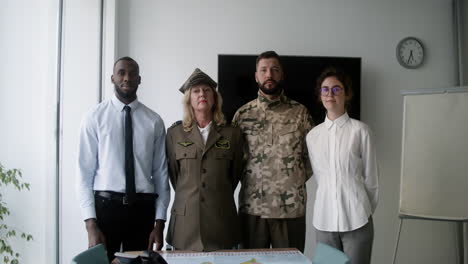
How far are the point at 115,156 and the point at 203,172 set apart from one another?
53 cm

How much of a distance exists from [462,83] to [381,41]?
1019 mm

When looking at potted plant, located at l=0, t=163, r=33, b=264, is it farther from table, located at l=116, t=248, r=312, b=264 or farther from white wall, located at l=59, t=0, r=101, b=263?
table, located at l=116, t=248, r=312, b=264

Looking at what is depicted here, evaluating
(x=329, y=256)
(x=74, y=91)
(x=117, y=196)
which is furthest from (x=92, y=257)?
(x=74, y=91)

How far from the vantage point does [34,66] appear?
9.01ft

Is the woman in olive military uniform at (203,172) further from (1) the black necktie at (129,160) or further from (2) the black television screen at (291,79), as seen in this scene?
(2) the black television screen at (291,79)

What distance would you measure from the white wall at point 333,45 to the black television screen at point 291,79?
0.16 meters

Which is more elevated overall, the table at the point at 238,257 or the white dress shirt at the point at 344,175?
the white dress shirt at the point at 344,175

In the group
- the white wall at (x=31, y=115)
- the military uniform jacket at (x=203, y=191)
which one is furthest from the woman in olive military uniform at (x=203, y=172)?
the white wall at (x=31, y=115)

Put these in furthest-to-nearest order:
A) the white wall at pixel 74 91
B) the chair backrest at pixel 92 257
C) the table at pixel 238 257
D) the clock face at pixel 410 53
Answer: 1. the clock face at pixel 410 53
2. the white wall at pixel 74 91
3. the table at pixel 238 257
4. the chair backrest at pixel 92 257

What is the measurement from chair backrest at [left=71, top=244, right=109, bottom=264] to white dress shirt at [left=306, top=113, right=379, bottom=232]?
1.28 m

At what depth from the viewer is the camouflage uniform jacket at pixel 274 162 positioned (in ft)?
7.86

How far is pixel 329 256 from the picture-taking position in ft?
5.75

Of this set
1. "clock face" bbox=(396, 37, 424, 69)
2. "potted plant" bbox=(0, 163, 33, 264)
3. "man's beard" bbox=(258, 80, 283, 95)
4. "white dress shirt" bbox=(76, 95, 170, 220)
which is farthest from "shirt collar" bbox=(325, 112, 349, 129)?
"clock face" bbox=(396, 37, 424, 69)

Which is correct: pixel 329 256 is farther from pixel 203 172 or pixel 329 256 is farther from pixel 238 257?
pixel 203 172
